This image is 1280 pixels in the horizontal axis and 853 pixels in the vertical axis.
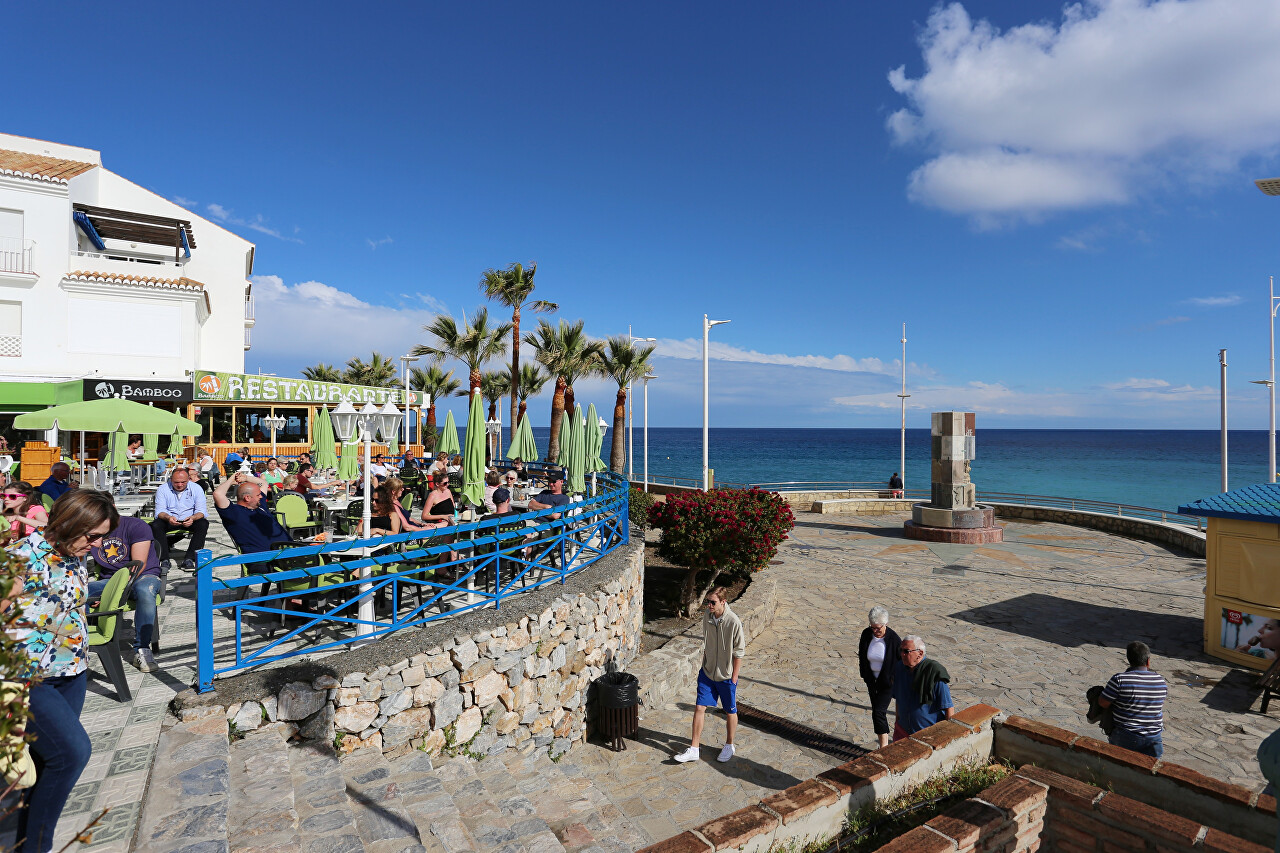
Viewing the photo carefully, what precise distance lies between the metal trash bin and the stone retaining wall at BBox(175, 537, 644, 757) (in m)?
0.33

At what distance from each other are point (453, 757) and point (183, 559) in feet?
20.3

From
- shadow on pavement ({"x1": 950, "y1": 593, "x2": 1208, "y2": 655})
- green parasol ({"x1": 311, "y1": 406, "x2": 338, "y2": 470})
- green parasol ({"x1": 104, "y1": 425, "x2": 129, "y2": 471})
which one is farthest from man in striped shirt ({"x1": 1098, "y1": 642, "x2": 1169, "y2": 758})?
green parasol ({"x1": 104, "y1": 425, "x2": 129, "y2": 471})

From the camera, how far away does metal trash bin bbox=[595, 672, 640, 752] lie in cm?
720

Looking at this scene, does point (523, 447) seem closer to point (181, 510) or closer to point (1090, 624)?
point (181, 510)

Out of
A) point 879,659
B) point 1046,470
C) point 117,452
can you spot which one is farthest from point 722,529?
point 1046,470

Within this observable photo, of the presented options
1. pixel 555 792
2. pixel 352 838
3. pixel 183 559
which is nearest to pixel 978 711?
pixel 555 792

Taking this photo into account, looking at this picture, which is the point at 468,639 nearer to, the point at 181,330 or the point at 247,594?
the point at 247,594

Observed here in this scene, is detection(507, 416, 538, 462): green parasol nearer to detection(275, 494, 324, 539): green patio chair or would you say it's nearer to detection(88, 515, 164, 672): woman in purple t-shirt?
detection(275, 494, 324, 539): green patio chair

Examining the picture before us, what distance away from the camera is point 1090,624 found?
36.4 ft

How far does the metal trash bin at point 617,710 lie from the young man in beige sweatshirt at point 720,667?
0.74 m

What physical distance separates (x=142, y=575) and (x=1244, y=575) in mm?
13496

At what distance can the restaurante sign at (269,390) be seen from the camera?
23.0m

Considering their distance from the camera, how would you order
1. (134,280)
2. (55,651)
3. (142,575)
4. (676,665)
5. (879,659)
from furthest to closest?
(134,280) < (676,665) < (879,659) < (142,575) < (55,651)

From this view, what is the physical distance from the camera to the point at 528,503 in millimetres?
10805
